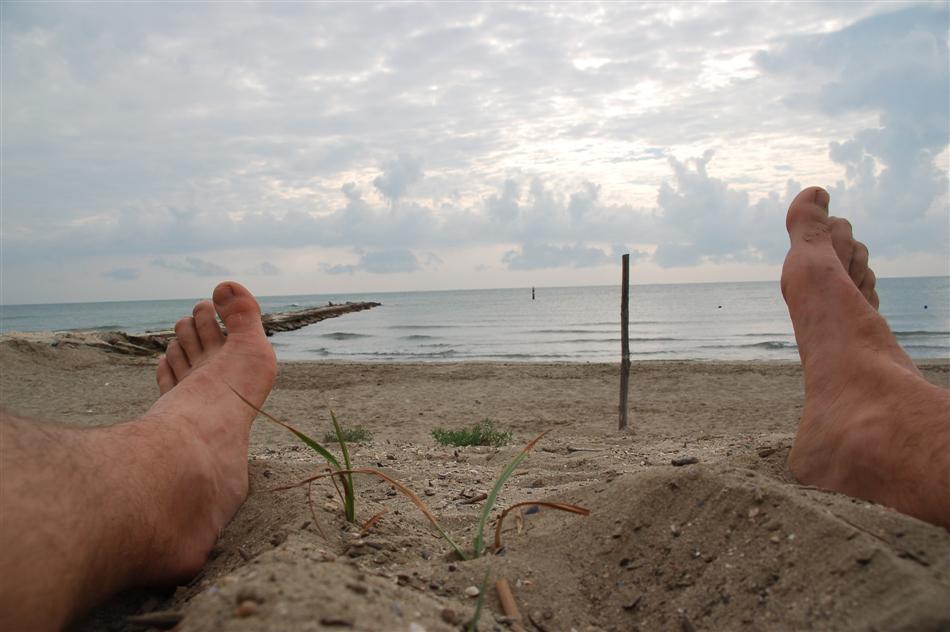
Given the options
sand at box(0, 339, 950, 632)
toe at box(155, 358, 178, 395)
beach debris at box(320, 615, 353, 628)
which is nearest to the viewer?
beach debris at box(320, 615, 353, 628)

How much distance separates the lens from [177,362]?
2795 millimetres

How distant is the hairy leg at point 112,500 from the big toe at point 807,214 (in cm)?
228

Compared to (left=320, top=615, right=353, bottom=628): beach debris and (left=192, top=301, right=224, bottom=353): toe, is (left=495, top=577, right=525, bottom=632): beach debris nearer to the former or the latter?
(left=320, top=615, right=353, bottom=628): beach debris

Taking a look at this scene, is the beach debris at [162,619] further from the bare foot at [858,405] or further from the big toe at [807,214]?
the big toe at [807,214]

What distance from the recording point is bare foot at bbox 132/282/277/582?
1533mm

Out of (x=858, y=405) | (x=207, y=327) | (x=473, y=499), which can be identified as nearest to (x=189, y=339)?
(x=207, y=327)

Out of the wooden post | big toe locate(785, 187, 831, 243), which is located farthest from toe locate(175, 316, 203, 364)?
the wooden post

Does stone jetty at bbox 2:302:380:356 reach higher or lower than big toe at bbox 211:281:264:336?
lower

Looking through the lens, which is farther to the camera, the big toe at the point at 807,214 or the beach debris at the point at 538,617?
the big toe at the point at 807,214

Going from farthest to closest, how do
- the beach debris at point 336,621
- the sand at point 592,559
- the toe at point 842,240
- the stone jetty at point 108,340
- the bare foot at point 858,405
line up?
the stone jetty at point 108,340, the toe at point 842,240, the bare foot at point 858,405, the sand at point 592,559, the beach debris at point 336,621

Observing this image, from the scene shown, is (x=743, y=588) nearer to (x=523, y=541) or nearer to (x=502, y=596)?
(x=502, y=596)

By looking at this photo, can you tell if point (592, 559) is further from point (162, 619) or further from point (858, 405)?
point (858, 405)

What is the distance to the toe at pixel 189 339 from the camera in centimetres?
278

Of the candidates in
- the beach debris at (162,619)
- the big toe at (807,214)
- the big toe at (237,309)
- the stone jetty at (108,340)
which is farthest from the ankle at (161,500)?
the stone jetty at (108,340)
